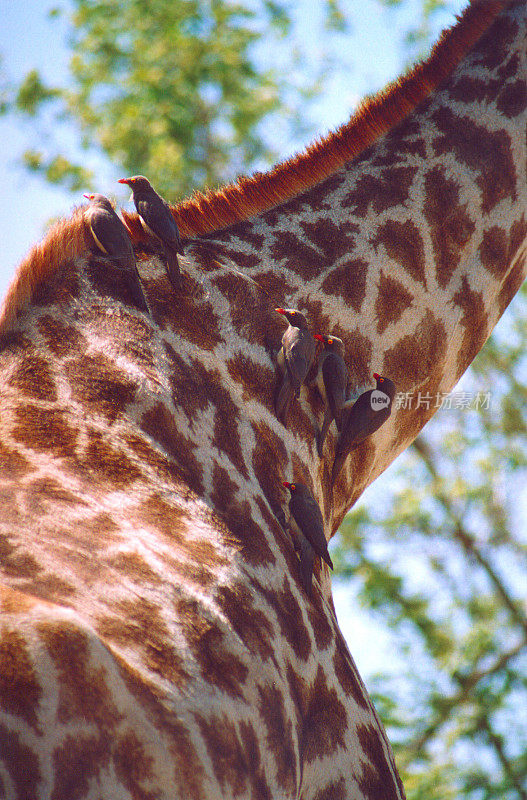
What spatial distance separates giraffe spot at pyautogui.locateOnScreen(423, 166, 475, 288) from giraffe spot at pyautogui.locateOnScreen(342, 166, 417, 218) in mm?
97

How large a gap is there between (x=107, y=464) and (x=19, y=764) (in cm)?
89

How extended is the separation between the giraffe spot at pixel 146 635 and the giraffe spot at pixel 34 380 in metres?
0.71

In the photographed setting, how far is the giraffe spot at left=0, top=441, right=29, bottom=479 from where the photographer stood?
2361 millimetres

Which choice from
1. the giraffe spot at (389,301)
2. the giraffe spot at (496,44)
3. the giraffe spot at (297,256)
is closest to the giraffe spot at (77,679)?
the giraffe spot at (297,256)

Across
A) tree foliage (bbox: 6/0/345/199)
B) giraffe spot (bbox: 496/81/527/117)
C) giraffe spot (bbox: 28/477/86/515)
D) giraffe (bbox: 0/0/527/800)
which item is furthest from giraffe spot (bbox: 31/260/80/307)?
tree foliage (bbox: 6/0/345/199)

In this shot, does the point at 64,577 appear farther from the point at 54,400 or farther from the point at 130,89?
the point at 130,89

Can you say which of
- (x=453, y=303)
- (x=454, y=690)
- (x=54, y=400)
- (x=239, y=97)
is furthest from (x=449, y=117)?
(x=239, y=97)

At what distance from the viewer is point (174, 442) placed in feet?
8.73

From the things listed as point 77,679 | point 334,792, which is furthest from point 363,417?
point 77,679

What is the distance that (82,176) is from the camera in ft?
38.7

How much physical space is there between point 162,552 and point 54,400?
0.58m

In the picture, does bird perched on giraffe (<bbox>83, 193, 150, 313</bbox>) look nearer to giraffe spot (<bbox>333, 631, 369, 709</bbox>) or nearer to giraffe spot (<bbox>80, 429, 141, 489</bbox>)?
giraffe spot (<bbox>80, 429, 141, 489</bbox>)

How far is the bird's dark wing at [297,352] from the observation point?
2930 mm

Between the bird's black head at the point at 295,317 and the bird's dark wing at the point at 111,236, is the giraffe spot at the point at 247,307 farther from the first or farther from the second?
the bird's dark wing at the point at 111,236
